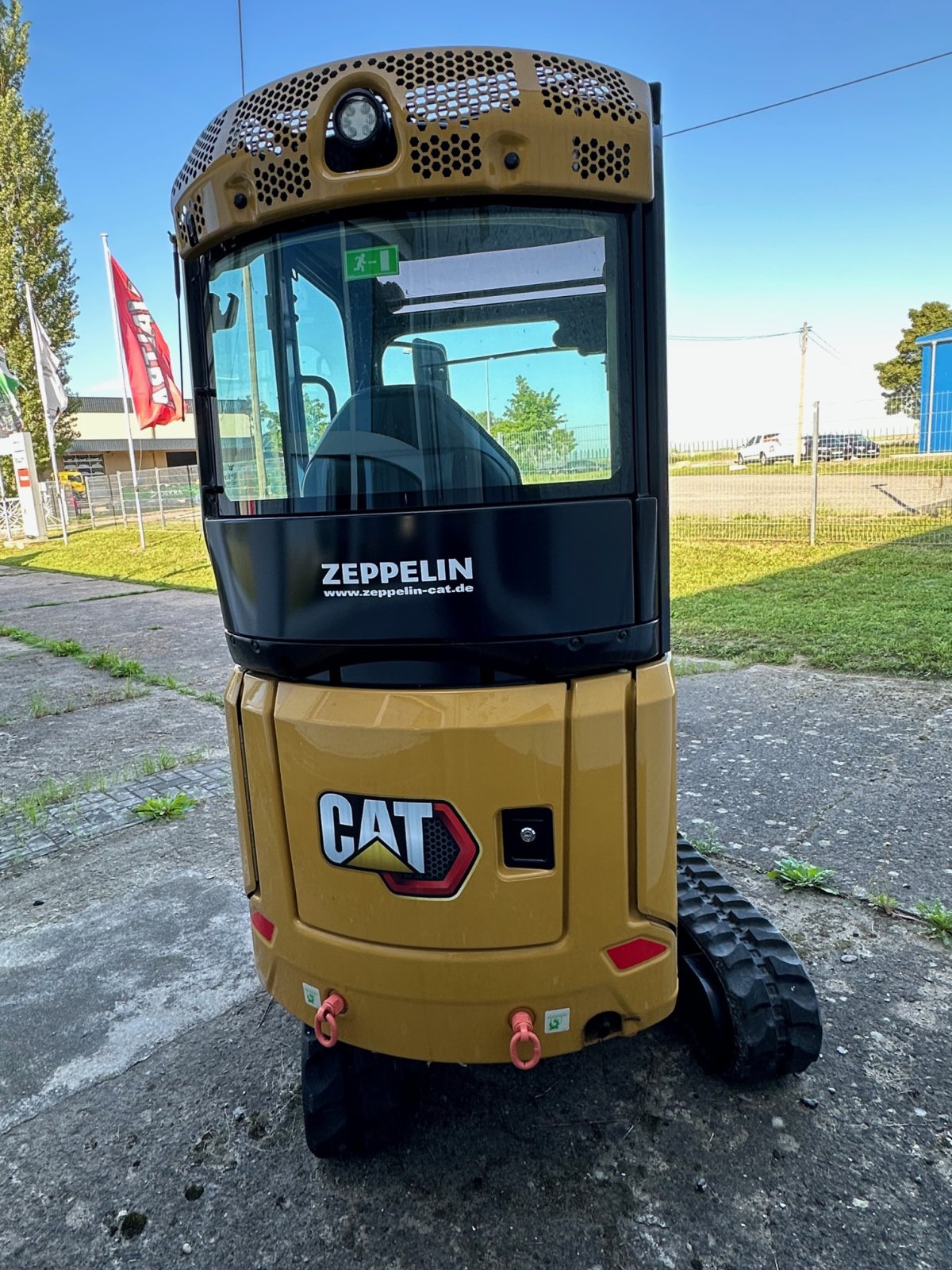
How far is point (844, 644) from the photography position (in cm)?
681

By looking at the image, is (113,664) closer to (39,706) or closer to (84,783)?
(39,706)

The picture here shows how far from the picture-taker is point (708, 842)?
151 inches

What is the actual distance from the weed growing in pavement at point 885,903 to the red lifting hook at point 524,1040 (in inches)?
77.7

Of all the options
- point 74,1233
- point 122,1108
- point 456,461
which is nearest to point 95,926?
point 122,1108

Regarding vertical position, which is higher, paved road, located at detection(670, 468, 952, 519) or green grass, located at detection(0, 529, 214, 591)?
paved road, located at detection(670, 468, 952, 519)

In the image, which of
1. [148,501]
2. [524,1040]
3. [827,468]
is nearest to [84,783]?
[524,1040]

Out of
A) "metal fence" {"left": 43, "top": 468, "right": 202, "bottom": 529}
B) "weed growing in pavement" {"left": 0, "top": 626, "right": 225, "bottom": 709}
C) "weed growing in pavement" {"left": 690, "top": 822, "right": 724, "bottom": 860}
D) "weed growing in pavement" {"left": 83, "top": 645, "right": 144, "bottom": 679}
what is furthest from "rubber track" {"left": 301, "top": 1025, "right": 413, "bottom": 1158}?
"metal fence" {"left": 43, "top": 468, "right": 202, "bottom": 529}

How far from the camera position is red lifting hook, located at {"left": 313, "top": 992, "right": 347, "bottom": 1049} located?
1966mm

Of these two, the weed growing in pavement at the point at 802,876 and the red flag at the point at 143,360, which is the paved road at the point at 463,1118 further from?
the red flag at the point at 143,360

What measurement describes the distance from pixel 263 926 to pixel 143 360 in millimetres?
15875

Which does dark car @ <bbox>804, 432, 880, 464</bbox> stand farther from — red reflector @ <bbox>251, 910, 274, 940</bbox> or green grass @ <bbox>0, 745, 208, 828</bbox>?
red reflector @ <bbox>251, 910, 274, 940</bbox>

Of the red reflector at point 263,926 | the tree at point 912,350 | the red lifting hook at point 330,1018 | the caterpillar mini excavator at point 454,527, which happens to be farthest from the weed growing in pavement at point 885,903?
the tree at point 912,350

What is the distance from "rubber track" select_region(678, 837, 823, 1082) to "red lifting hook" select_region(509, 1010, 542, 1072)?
76 centimetres

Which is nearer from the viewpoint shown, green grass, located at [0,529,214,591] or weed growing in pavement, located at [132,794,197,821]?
weed growing in pavement, located at [132,794,197,821]
